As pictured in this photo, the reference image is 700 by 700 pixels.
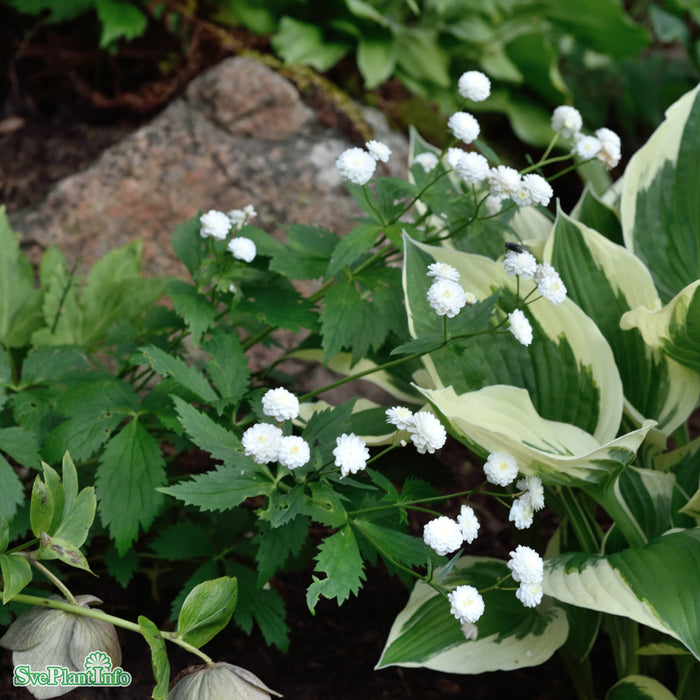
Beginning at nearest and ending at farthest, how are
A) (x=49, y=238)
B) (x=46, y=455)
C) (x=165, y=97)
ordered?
(x=46, y=455) < (x=49, y=238) < (x=165, y=97)

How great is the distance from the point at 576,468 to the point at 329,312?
19.0 inches

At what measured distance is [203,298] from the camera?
1388 millimetres

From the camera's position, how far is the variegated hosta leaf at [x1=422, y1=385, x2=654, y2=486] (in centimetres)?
115

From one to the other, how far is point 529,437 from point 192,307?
61 centimetres

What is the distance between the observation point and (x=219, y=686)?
1011mm

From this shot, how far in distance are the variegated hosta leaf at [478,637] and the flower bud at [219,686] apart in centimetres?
26

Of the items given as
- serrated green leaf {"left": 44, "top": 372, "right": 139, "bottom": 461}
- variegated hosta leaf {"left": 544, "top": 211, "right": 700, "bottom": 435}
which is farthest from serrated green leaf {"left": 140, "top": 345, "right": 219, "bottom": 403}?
variegated hosta leaf {"left": 544, "top": 211, "right": 700, "bottom": 435}

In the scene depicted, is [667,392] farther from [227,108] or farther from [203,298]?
[227,108]

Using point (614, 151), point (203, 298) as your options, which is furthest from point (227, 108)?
point (614, 151)

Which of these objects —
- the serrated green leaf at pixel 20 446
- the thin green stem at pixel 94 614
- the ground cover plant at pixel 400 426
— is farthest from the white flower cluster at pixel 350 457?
the serrated green leaf at pixel 20 446

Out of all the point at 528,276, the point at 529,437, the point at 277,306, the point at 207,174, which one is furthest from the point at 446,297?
the point at 207,174

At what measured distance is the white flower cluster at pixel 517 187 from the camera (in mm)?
1241

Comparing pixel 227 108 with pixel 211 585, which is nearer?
pixel 211 585

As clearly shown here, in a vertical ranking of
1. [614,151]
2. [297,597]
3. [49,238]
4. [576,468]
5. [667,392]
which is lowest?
[297,597]
